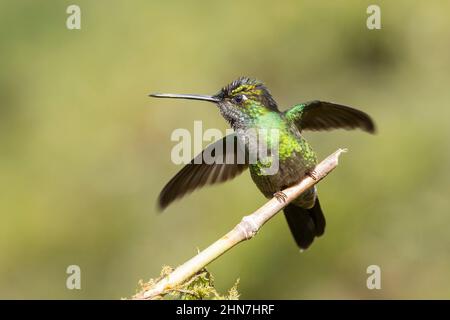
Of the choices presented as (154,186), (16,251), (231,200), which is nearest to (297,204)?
(231,200)

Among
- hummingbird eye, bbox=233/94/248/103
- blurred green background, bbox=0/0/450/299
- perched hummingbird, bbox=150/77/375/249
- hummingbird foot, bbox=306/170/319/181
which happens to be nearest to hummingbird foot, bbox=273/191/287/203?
perched hummingbird, bbox=150/77/375/249

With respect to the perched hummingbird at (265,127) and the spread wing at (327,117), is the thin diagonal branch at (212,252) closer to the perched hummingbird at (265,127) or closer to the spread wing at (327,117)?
the perched hummingbird at (265,127)

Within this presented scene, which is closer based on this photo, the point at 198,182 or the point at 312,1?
the point at 198,182

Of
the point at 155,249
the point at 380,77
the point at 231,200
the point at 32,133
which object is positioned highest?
the point at 380,77

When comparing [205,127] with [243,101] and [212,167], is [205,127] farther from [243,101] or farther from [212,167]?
[243,101]

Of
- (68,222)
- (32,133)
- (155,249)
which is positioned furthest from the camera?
(32,133)

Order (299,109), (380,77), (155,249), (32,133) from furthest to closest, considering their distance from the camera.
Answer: (380,77) < (32,133) < (155,249) < (299,109)

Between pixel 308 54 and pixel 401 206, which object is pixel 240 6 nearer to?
pixel 308 54
